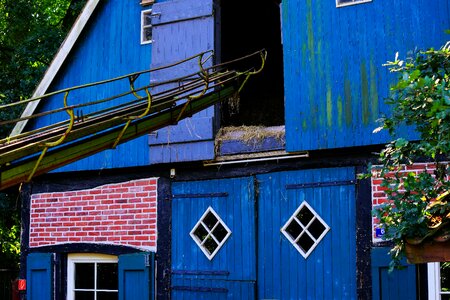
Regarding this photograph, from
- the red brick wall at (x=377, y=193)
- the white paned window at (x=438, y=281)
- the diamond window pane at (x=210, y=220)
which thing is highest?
the red brick wall at (x=377, y=193)

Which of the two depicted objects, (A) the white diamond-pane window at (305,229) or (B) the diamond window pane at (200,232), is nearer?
(A) the white diamond-pane window at (305,229)

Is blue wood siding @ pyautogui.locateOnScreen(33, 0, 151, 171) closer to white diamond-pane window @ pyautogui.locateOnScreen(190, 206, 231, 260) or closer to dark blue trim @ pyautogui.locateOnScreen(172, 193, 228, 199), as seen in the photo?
dark blue trim @ pyautogui.locateOnScreen(172, 193, 228, 199)

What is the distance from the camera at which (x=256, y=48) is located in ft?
44.1

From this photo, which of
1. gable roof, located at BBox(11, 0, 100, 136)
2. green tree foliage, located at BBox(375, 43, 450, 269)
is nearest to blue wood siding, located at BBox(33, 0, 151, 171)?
gable roof, located at BBox(11, 0, 100, 136)

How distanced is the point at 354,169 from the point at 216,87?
6.92ft

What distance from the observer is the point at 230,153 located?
9.85 meters

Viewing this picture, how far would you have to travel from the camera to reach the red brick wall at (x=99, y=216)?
34.3ft

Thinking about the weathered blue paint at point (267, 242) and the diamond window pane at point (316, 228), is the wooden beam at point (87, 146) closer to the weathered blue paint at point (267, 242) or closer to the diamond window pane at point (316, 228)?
the weathered blue paint at point (267, 242)

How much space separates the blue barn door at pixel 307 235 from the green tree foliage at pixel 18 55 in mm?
5981

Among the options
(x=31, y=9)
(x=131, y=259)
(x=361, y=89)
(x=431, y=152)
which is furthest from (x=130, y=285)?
(x=31, y=9)

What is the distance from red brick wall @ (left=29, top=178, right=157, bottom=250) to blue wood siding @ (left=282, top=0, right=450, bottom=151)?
2354mm

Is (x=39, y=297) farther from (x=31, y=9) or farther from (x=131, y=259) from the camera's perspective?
(x=31, y=9)

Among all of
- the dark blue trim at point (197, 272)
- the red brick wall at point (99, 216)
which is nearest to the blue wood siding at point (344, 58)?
the dark blue trim at point (197, 272)

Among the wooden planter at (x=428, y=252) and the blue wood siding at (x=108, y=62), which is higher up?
the blue wood siding at (x=108, y=62)
